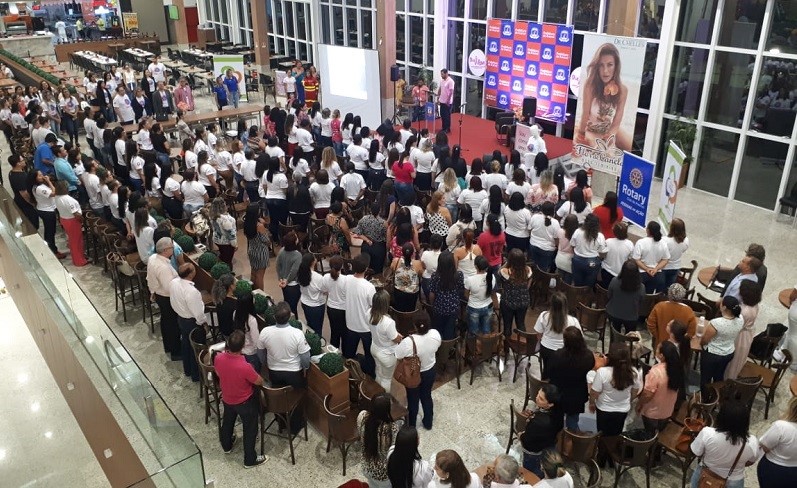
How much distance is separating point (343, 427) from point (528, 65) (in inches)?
395

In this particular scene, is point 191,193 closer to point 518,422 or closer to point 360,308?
point 360,308

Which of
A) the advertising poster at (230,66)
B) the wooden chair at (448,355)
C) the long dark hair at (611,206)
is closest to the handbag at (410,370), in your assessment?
the wooden chair at (448,355)

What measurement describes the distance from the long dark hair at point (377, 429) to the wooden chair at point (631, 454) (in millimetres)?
1822

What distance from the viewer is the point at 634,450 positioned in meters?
4.70

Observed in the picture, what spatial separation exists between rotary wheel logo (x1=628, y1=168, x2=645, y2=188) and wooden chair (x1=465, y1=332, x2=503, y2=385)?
133 inches

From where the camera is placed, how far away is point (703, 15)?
1068 cm

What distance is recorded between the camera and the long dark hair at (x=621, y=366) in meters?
4.54

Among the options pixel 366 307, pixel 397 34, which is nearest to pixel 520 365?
pixel 366 307

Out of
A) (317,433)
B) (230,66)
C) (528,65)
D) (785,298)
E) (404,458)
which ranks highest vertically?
(528,65)

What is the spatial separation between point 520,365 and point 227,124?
36.4ft

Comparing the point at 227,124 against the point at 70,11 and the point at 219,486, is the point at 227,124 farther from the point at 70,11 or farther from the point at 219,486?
the point at 70,11

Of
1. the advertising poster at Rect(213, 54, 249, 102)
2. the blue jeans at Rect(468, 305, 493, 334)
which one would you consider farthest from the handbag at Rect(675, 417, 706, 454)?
the advertising poster at Rect(213, 54, 249, 102)

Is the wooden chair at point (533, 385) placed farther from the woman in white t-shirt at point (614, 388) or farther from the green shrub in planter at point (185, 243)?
the green shrub in planter at point (185, 243)

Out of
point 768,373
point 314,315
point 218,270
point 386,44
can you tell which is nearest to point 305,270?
point 314,315
